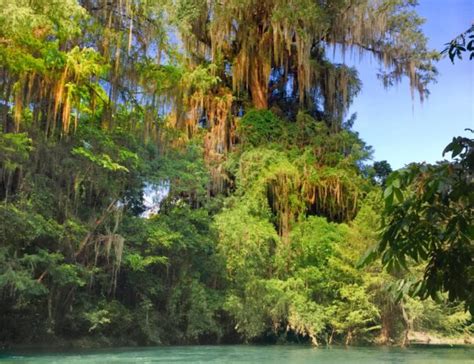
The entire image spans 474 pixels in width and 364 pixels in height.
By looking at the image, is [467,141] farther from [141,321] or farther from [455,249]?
[141,321]

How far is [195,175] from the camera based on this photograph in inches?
791

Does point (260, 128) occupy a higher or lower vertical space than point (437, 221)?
higher

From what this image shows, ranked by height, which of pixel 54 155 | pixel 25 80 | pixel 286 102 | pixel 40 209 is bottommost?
pixel 40 209

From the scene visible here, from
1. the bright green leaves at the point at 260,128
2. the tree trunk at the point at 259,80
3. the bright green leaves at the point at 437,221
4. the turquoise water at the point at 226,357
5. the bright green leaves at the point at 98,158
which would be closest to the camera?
the bright green leaves at the point at 437,221

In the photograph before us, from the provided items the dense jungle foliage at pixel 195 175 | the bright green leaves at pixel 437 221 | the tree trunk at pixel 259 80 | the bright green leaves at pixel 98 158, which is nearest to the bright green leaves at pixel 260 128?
the dense jungle foliage at pixel 195 175

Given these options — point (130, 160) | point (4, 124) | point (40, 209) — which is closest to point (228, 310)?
point (130, 160)

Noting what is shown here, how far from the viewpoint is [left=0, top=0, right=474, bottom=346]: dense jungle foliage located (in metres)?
14.1

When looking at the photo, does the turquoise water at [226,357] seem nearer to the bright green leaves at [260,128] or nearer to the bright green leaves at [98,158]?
the bright green leaves at [98,158]

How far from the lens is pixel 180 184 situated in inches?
776

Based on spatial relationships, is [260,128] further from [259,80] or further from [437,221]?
[437,221]

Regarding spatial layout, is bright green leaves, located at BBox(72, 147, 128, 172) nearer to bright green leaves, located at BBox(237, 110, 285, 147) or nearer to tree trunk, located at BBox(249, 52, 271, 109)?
bright green leaves, located at BBox(237, 110, 285, 147)

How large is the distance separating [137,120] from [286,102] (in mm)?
10598

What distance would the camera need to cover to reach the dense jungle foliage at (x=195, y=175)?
14.1 metres

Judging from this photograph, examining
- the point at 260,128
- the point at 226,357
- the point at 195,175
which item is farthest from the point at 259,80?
the point at 226,357
